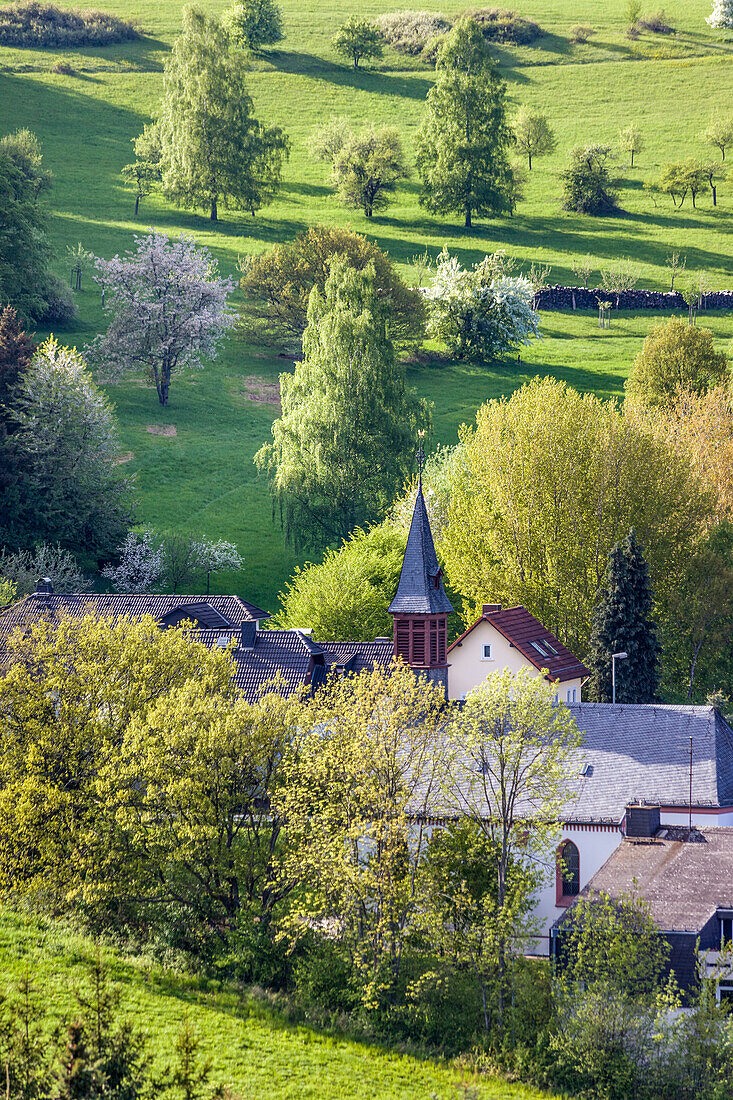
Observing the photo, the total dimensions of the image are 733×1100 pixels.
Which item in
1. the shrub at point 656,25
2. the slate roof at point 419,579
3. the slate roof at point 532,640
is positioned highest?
the shrub at point 656,25

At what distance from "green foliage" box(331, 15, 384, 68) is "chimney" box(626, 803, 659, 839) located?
127401mm

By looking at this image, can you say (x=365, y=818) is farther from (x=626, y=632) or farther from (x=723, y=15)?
(x=723, y=15)

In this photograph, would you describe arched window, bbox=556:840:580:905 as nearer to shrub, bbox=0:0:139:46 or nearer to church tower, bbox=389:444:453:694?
church tower, bbox=389:444:453:694

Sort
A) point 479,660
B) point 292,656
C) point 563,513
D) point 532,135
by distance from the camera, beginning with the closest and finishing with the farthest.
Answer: point 292,656 < point 479,660 < point 563,513 < point 532,135

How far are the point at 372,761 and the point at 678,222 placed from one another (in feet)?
326

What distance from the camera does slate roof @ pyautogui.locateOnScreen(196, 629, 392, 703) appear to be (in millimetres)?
56719

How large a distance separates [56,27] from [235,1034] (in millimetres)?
139435

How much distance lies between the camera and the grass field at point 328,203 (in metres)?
87.3

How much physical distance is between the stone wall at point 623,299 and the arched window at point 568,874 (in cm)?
7377

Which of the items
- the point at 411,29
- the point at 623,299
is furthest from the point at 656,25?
the point at 623,299

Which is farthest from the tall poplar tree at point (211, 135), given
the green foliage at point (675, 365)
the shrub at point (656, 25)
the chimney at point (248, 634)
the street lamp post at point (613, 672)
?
the street lamp post at point (613, 672)

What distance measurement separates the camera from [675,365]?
9281cm

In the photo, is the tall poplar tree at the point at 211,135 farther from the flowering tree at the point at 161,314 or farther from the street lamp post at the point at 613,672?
the street lamp post at the point at 613,672

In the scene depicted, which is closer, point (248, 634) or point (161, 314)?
point (248, 634)
